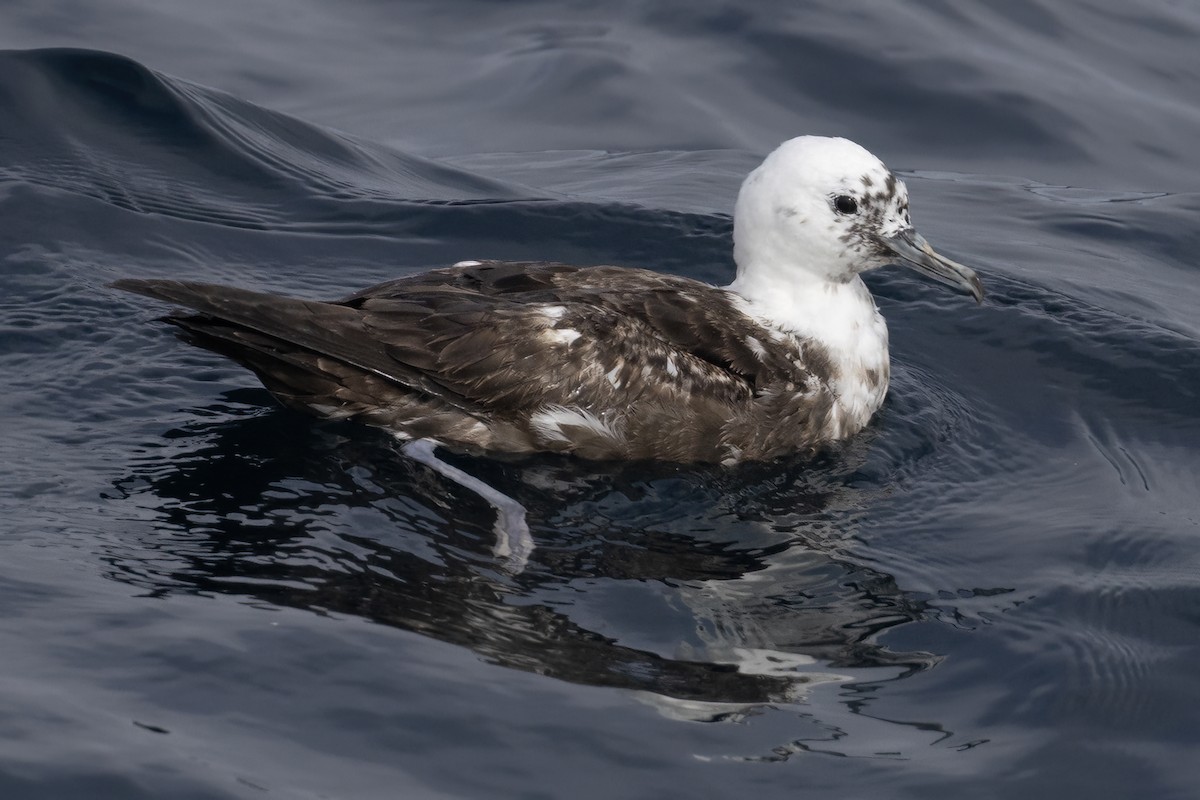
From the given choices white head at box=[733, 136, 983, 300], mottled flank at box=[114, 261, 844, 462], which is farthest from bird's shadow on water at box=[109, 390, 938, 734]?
white head at box=[733, 136, 983, 300]

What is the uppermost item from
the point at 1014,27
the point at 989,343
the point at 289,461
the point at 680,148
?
the point at 1014,27

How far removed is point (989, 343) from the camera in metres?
8.53

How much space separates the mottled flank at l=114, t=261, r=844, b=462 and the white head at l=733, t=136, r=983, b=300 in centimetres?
54

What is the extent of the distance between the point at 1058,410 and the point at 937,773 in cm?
337

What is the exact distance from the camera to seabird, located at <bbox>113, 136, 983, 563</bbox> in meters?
6.62

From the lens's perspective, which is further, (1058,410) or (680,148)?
(680,148)

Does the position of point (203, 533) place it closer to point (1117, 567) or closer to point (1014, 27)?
point (1117, 567)

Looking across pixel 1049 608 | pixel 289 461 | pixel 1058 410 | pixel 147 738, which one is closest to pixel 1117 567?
pixel 1049 608

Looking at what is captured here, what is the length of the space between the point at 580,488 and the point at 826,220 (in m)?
1.73

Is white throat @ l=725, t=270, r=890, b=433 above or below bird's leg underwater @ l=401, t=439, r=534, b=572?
above

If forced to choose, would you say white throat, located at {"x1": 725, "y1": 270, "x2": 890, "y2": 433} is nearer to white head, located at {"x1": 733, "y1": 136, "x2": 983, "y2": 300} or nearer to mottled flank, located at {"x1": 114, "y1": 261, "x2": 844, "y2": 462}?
white head, located at {"x1": 733, "y1": 136, "x2": 983, "y2": 300}

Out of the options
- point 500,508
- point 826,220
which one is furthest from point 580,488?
point 826,220

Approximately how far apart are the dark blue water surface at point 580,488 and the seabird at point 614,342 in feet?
0.59

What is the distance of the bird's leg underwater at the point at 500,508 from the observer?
6020 millimetres
